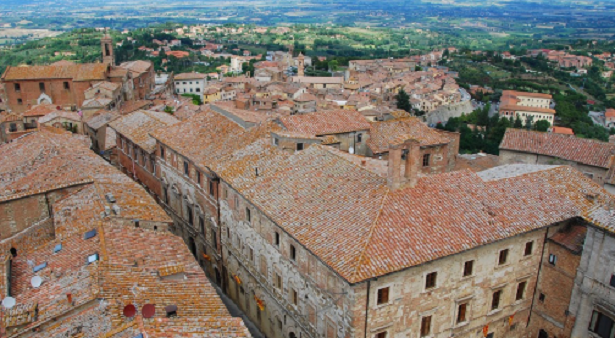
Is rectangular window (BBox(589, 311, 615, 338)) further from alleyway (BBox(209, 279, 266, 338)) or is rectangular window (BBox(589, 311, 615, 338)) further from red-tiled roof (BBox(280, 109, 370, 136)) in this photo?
red-tiled roof (BBox(280, 109, 370, 136))

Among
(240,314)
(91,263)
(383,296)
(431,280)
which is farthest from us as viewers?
(240,314)

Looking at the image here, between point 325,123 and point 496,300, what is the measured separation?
15842mm

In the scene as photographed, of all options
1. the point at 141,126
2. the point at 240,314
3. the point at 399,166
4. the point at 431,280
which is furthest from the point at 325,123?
the point at 141,126

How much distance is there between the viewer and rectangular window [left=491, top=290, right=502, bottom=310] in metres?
23.9

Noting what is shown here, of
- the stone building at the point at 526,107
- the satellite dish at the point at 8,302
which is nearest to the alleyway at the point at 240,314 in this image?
the satellite dish at the point at 8,302

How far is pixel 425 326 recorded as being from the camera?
22062mm

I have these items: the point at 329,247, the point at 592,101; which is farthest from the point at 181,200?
the point at 592,101

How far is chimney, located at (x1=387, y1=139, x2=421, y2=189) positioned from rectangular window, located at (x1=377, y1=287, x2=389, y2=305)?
4400 millimetres

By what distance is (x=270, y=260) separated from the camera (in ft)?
82.1

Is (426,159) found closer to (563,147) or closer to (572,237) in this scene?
(563,147)

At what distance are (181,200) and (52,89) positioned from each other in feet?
146

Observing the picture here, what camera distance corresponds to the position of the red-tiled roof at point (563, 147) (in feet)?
121

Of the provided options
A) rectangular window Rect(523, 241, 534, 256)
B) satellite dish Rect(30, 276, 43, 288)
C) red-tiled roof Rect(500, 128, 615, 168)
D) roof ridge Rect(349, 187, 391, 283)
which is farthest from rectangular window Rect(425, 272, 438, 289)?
red-tiled roof Rect(500, 128, 615, 168)

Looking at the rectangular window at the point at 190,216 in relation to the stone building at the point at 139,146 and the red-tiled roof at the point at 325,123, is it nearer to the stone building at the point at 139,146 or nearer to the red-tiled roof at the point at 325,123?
the stone building at the point at 139,146
